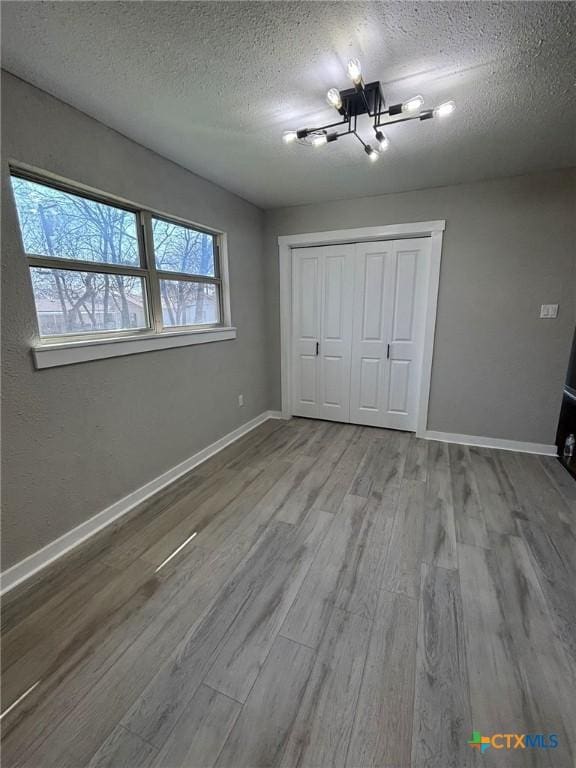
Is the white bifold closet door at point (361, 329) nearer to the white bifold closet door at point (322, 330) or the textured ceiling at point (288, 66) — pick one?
the white bifold closet door at point (322, 330)

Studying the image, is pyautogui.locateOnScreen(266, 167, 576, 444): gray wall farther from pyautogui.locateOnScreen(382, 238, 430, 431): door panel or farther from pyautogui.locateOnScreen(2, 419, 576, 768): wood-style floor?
pyautogui.locateOnScreen(2, 419, 576, 768): wood-style floor

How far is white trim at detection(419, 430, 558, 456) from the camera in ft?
10.1

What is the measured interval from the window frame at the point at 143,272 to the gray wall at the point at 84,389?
0.06 m

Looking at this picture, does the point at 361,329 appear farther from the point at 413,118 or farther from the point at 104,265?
the point at 104,265

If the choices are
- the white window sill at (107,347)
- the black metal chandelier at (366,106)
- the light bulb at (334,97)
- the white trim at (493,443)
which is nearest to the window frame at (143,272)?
the white window sill at (107,347)

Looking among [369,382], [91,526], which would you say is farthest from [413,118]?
[91,526]

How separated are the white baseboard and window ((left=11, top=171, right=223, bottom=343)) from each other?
116cm

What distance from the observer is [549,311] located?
112 inches

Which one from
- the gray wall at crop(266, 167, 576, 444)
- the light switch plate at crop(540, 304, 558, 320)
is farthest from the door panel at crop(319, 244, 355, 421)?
the light switch plate at crop(540, 304, 558, 320)

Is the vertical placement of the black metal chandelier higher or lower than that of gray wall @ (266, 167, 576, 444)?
higher

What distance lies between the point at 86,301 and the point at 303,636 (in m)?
2.20

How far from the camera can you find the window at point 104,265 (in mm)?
1746

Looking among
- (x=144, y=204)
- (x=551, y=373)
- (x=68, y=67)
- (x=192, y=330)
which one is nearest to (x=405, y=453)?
(x=551, y=373)

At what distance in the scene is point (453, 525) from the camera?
2096 millimetres
